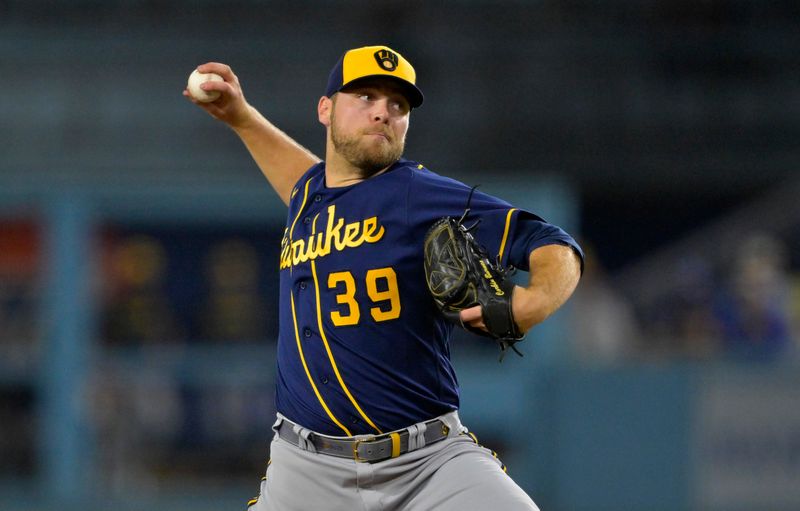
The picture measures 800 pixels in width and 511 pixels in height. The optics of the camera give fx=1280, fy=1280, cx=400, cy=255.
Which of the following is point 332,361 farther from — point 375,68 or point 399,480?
point 375,68

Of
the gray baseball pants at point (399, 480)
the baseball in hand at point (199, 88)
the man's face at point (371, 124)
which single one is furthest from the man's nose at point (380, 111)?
the gray baseball pants at point (399, 480)

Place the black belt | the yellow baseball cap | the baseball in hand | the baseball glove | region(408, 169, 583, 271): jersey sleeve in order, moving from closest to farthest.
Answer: the baseball glove < region(408, 169, 583, 271): jersey sleeve < the black belt < the yellow baseball cap < the baseball in hand

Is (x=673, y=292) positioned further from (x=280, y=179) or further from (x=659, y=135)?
(x=280, y=179)

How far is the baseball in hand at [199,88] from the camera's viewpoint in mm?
4117

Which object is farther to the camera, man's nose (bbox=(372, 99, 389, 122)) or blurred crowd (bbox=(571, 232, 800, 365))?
blurred crowd (bbox=(571, 232, 800, 365))

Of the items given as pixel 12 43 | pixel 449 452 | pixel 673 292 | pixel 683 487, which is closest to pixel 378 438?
pixel 449 452

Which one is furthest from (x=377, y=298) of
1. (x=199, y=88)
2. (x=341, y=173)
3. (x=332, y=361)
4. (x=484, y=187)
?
(x=484, y=187)

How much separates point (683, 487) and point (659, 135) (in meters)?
5.76

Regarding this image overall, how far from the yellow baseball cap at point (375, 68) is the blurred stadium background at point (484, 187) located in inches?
218

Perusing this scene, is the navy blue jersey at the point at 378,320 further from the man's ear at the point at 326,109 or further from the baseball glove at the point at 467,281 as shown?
the man's ear at the point at 326,109


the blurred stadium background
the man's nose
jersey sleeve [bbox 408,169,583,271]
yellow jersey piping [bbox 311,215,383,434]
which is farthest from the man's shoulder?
the blurred stadium background

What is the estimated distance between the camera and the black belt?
3.49 m

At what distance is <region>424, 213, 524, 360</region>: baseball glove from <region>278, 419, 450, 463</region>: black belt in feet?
1.23

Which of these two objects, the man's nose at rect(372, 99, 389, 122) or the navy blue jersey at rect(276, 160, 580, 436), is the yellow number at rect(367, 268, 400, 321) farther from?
the man's nose at rect(372, 99, 389, 122)
